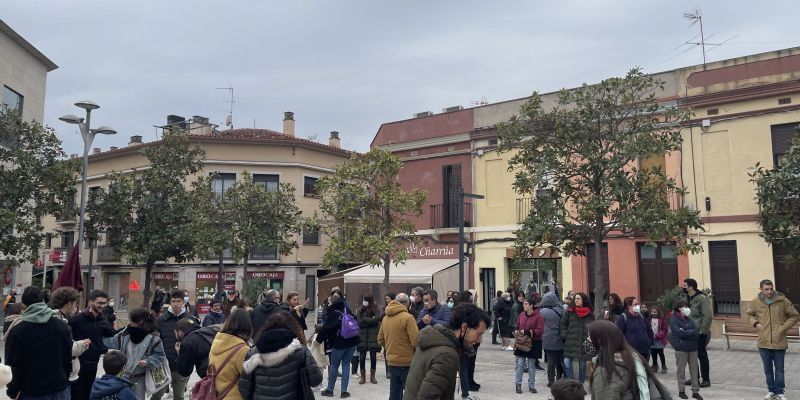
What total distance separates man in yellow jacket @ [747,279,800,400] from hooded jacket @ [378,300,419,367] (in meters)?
5.38

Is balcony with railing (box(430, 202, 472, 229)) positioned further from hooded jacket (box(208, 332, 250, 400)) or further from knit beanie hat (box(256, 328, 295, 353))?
knit beanie hat (box(256, 328, 295, 353))

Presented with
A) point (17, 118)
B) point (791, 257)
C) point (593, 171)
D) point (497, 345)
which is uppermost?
point (17, 118)

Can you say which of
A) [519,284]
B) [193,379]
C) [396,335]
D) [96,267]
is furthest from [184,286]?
[396,335]

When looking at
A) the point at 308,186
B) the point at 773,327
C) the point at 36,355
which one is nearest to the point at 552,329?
the point at 773,327

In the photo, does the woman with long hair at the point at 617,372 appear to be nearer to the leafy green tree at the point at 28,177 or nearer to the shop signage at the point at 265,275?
the leafy green tree at the point at 28,177

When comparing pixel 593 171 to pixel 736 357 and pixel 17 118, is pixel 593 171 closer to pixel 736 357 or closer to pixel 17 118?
pixel 736 357

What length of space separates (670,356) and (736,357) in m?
1.39

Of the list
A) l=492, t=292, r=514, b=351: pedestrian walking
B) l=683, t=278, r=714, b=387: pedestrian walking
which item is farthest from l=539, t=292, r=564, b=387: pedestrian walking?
l=492, t=292, r=514, b=351: pedestrian walking

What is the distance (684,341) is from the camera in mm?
9367

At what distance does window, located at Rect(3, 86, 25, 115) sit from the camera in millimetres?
23323

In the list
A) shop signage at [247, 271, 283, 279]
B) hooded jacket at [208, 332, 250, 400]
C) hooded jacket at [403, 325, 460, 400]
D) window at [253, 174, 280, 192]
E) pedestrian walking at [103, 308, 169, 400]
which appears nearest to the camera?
hooded jacket at [403, 325, 460, 400]

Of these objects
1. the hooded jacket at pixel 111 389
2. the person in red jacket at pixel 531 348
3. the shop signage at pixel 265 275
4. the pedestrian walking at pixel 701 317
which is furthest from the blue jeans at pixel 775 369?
the shop signage at pixel 265 275

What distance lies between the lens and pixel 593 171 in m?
Answer: 12.6

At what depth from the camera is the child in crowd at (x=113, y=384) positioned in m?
5.18
